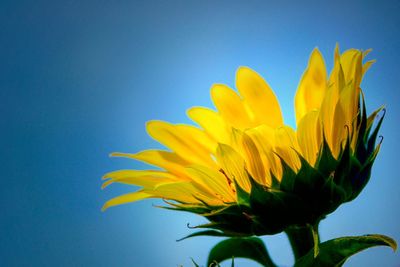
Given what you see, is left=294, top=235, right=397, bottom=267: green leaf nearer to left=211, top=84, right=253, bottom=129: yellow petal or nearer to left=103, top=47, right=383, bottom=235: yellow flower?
left=103, top=47, right=383, bottom=235: yellow flower

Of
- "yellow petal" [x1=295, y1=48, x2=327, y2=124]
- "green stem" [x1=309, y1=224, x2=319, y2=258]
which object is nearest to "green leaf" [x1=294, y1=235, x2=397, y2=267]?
"green stem" [x1=309, y1=224, x2=319, y2=258]

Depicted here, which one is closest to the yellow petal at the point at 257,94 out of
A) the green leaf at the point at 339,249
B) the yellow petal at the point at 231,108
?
the yellow petal at the point at 231,108

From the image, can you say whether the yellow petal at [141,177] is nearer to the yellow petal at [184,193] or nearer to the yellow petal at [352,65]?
the yellow petal at [184,193]

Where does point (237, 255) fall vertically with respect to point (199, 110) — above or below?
below

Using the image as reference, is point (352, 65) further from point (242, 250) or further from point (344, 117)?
point (242, 250)

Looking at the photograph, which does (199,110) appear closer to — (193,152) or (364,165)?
(193,152)

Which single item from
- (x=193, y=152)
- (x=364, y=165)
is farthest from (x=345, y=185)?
(x=193, y=152)

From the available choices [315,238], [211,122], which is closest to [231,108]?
[211,122]
